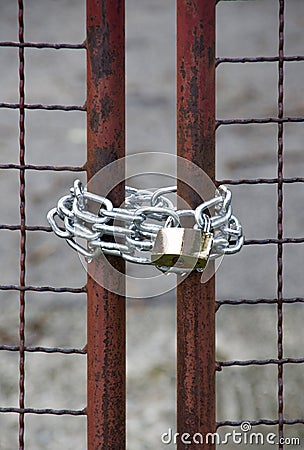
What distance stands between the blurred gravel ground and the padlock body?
5.05 feet

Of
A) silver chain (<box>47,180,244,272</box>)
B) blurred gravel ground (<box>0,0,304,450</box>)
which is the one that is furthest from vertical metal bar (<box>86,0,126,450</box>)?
blurred gravel ground (<box>0,0,304,450</box>)

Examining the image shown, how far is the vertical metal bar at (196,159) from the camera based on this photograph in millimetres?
998

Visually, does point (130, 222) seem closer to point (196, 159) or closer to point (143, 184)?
point (196, 159)

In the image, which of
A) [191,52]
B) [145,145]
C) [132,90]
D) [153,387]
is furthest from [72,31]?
[191,52]

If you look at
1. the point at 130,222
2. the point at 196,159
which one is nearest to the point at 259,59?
the point at 196,159

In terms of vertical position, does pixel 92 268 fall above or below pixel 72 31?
below

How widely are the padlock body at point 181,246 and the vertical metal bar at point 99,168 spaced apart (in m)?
0.11

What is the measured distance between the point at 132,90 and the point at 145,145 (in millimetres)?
570

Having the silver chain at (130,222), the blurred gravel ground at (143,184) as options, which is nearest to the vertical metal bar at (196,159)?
the silver chain at (130,222)

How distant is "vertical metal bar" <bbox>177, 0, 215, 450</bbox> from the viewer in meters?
1.00

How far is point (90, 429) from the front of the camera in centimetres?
107

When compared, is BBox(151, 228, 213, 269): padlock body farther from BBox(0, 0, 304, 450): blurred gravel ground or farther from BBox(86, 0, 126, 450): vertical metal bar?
BBox(0, 0, 304, 450): blurred gravel ground

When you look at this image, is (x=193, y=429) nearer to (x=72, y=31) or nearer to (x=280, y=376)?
(x=280, y=376)

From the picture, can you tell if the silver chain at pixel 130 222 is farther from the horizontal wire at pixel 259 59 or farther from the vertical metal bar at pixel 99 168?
the horizontal wire at pixel 259 59
